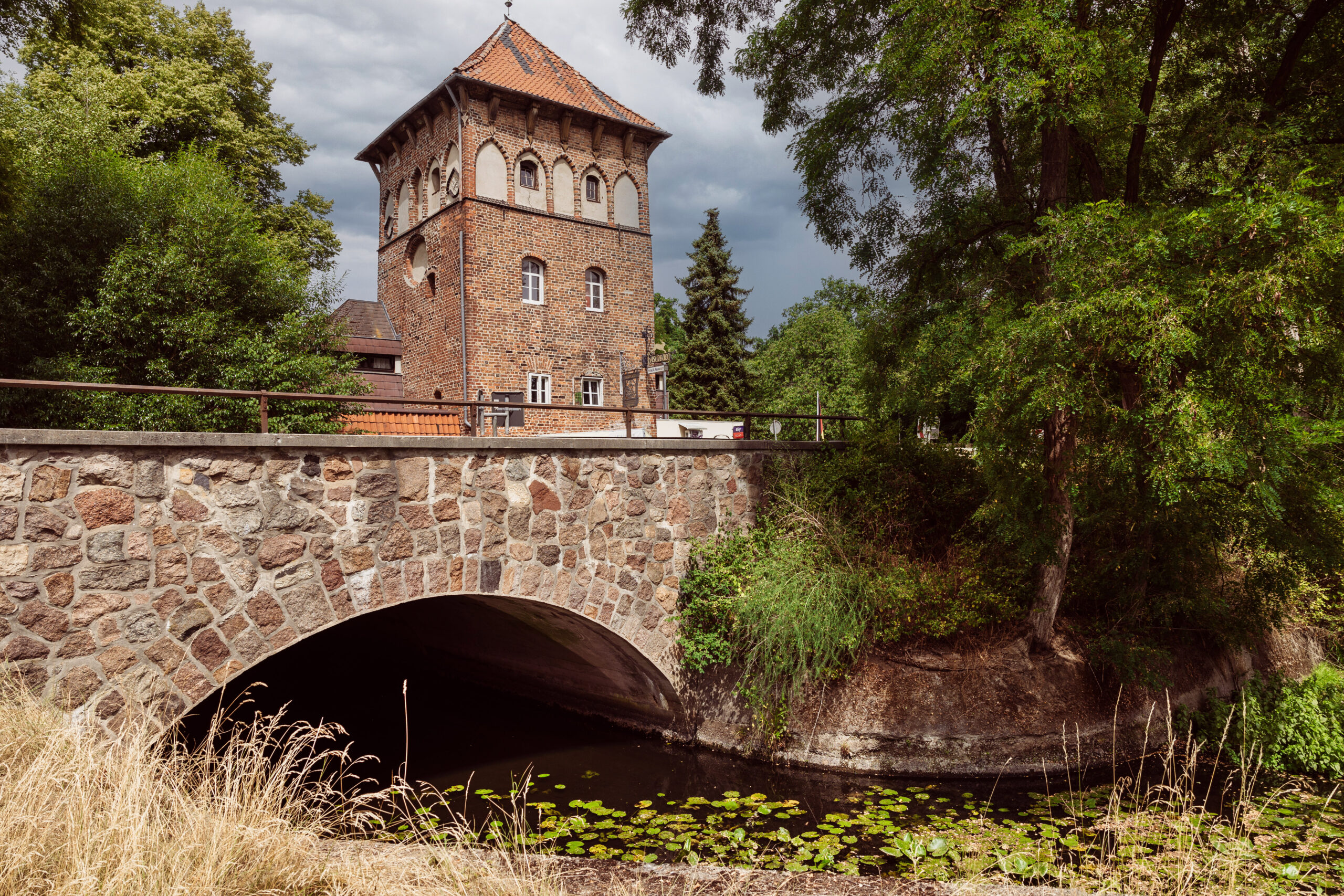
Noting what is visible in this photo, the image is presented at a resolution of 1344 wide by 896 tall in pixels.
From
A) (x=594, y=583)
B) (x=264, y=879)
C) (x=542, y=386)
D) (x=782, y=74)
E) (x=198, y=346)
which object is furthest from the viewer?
(x=542, y=386)

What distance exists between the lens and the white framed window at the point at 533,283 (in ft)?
70.3

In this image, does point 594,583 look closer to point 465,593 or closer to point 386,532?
point 465,593

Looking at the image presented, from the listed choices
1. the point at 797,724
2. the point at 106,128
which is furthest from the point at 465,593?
the point at 106,128

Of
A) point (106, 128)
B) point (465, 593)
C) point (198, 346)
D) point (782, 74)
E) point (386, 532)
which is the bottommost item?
point (465, 593)

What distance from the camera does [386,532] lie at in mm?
6430

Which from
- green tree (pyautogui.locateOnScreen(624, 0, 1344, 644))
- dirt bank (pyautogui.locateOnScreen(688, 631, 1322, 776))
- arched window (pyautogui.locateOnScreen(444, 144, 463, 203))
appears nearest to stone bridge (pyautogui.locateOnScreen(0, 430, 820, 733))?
dirt bank (pyautogui.locateOnScreen(688, 631, 1322, 776))

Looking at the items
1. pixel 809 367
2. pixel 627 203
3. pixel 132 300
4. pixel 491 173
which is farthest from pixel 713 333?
pixel 132 300

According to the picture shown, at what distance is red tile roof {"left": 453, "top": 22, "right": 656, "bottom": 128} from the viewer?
68.4ft

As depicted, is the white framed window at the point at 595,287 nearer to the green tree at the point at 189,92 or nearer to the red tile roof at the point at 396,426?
the green tree at the point at 189,92

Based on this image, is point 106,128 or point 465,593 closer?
point 465,593

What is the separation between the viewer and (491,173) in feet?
67.6

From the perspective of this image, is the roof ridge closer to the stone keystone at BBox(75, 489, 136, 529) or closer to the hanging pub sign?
the hanging pub sign

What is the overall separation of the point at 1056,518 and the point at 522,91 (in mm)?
18562

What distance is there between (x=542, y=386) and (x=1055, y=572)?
1595 centimetres
